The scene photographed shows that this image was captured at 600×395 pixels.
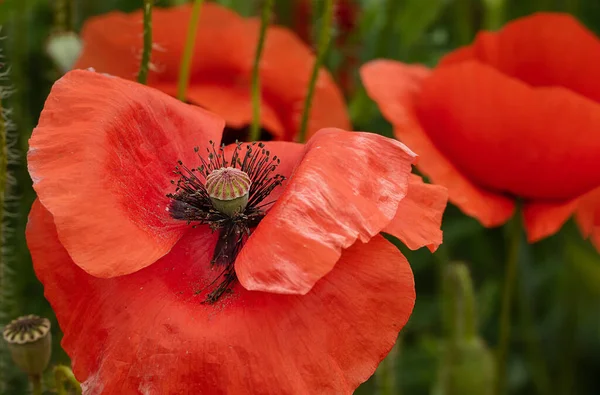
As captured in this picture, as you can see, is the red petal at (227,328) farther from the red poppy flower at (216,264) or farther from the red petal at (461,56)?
the red petal at (461,56)

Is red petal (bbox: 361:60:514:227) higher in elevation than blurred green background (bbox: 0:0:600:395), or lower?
higher

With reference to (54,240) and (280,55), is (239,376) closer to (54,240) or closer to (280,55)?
(54,240)

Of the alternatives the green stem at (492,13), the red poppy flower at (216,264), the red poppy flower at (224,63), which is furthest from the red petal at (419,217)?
the green stem at (492,13)

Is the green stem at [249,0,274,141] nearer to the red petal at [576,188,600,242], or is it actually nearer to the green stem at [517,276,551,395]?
the red petal at [576,188,600,242]

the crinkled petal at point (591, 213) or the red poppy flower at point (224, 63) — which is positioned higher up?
the crinkled petal at point (591, 213)

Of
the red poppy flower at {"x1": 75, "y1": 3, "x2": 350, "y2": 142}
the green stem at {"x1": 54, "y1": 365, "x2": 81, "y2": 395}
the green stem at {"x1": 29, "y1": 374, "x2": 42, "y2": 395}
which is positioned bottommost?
the green stem at {"x1": 29, "y1": 374, "x2": 42, "y2": 395}

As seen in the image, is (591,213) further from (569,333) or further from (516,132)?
(569,333)

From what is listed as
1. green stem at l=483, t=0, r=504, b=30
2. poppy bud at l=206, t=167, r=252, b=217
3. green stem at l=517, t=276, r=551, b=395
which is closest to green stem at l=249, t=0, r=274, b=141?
poppy bud at l=206, t=167, r=252, b=217

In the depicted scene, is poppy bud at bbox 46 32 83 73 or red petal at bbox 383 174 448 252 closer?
red petal at bbox 383 174 448 252
